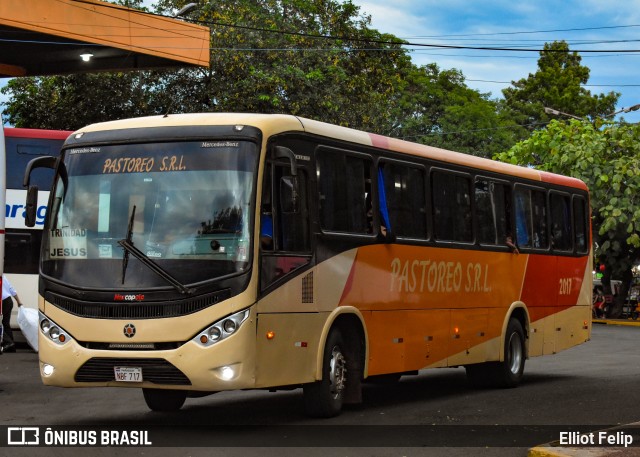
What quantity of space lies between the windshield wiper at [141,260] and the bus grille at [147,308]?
0.14 m

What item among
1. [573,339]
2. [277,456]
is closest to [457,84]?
[573,339]

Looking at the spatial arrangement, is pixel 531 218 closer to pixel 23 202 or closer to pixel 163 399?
pixel 163 399

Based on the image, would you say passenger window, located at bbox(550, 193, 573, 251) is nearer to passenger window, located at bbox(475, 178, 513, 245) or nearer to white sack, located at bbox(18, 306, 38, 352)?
passenger window, located at bbox(475, 178, 513, 245)

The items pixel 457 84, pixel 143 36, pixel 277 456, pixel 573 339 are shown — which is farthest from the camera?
pixel 457 84

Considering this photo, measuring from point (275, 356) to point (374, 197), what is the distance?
3.07 m

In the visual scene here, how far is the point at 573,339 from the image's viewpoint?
20.4m

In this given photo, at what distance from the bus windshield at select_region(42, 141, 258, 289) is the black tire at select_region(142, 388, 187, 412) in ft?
7.11

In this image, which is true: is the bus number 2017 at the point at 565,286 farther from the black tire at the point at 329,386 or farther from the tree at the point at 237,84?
the tree at the point at 237,84

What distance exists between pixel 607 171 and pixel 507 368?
28.8m

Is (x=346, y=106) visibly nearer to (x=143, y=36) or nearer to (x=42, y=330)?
(x=143, y=36)

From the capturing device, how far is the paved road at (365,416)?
36.1 ft

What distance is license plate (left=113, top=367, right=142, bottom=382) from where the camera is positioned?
37.6 ft

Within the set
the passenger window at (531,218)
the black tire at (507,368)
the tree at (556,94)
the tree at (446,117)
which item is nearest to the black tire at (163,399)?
the black tire at (507,368)

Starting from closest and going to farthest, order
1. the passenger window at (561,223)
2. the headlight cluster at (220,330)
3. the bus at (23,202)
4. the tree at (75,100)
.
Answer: the headlight cluster at (220,330) → the passenger window at (561,223) → the bus at (23,202) → the tree at (75,100)
